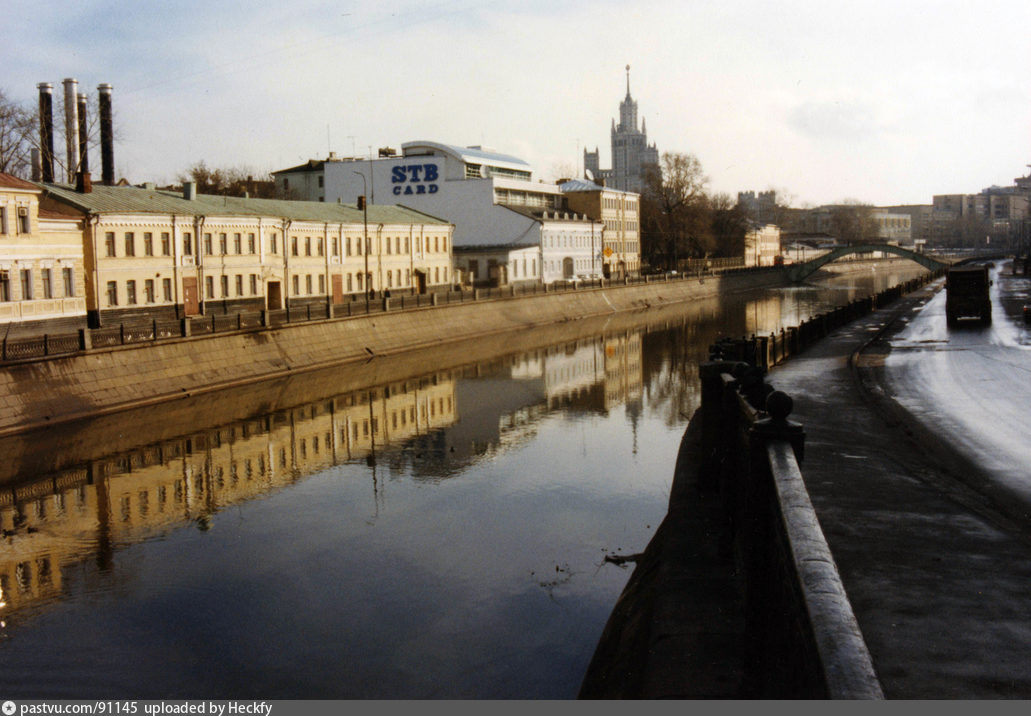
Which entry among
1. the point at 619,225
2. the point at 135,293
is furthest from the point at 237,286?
the point at 619,225

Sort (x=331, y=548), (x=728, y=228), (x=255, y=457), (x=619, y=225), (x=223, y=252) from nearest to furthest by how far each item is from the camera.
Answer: (x=331, y=548) < (x=255, y=457) < (x=223, y=252) < (x=619, y=225) < (x=728, y=228)

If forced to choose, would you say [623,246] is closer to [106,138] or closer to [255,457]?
[106,138]

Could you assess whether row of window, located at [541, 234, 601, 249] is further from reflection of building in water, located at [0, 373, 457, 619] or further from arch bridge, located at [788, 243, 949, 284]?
reflection of building in water, located at [0, 373, 457, 619]

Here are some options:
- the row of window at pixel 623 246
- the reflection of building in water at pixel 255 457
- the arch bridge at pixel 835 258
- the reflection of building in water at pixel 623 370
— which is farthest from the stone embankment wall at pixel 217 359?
the arch bridge at pixel 835 258

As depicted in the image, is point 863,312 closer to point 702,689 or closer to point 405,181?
point 405,181

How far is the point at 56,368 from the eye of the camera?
102 ft

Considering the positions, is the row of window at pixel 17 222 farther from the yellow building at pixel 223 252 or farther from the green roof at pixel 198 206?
the green roof at pixel 198 206

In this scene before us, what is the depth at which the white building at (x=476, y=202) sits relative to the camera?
82.1 meters

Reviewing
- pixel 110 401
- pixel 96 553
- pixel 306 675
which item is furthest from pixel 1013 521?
pixel 110 401

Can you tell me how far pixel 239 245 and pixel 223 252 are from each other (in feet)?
4.34

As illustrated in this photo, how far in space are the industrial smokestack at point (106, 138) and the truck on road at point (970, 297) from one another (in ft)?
153

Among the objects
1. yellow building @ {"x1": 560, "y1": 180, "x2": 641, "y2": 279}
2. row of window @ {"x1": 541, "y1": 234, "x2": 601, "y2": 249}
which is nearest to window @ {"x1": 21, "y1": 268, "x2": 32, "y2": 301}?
row of window @ {"x1": 541, "y1": 234, "x2": 601, "y2": 249}

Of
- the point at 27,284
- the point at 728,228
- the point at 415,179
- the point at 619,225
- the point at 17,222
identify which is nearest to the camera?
the point at 17,222

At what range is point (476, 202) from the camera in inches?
3346
